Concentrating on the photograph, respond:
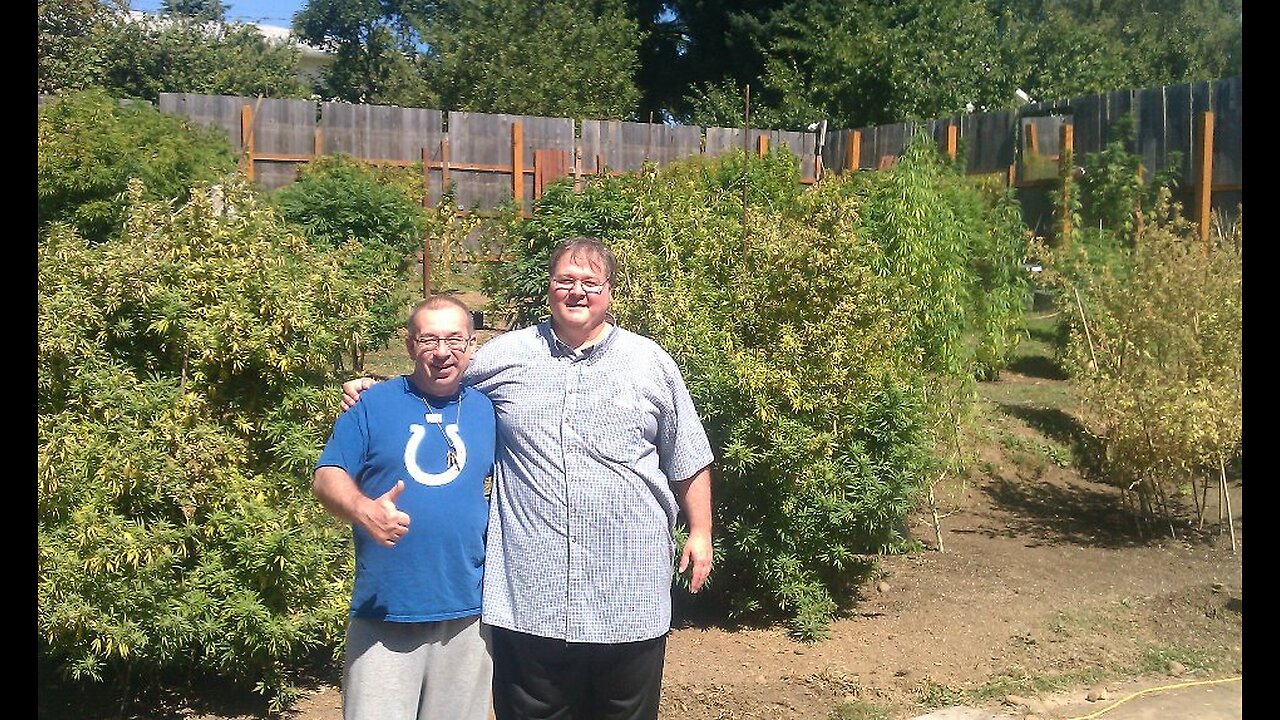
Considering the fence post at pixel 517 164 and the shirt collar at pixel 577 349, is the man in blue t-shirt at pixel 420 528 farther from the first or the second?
the fence post at pixel 517 164

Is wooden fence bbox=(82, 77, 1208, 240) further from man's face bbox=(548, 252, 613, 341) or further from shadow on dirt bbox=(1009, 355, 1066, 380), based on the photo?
man's face bbox=(548, 252, 613, 341)

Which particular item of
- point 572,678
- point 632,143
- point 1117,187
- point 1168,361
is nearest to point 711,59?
point 632,143

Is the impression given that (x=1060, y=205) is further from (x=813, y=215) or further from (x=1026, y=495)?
(x=813, y=215)

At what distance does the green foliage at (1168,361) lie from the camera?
7000 millimetres

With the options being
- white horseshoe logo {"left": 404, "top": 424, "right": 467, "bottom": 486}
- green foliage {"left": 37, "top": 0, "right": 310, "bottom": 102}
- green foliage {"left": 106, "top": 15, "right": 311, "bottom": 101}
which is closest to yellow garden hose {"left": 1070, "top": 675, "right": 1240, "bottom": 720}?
white horseshoe logo {"left": 404, "top": 424, "right": 467, "bottom": 486}

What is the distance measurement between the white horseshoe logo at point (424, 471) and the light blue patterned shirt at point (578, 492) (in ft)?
0.48

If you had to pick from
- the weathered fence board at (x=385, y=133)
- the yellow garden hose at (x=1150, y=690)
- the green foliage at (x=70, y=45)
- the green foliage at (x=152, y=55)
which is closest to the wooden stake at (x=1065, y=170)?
the yellow garden hose at (x=1150, y=690)

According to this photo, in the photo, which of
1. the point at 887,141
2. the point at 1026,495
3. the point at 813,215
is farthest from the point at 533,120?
the point at 813,215

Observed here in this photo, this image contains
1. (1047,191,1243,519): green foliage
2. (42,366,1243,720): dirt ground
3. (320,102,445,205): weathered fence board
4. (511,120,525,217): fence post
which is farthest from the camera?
(511,120,525,217): fence post

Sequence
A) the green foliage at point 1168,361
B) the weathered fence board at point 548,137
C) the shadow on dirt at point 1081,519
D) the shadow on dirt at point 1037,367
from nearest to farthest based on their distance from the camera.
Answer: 1. the green foliage at point 1168,361
2. the shadow on dirt at point 1081,519
3. the shadow on dirt at point 1037,367
4. the weathered fence board at point 548,137

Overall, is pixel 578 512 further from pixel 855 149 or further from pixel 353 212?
pixel 855 149

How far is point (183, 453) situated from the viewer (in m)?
4.61

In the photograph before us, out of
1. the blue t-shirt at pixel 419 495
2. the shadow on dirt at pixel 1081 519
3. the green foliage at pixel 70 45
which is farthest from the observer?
the green foliage at pixel 70 45

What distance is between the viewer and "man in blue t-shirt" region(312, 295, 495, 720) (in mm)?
3160
